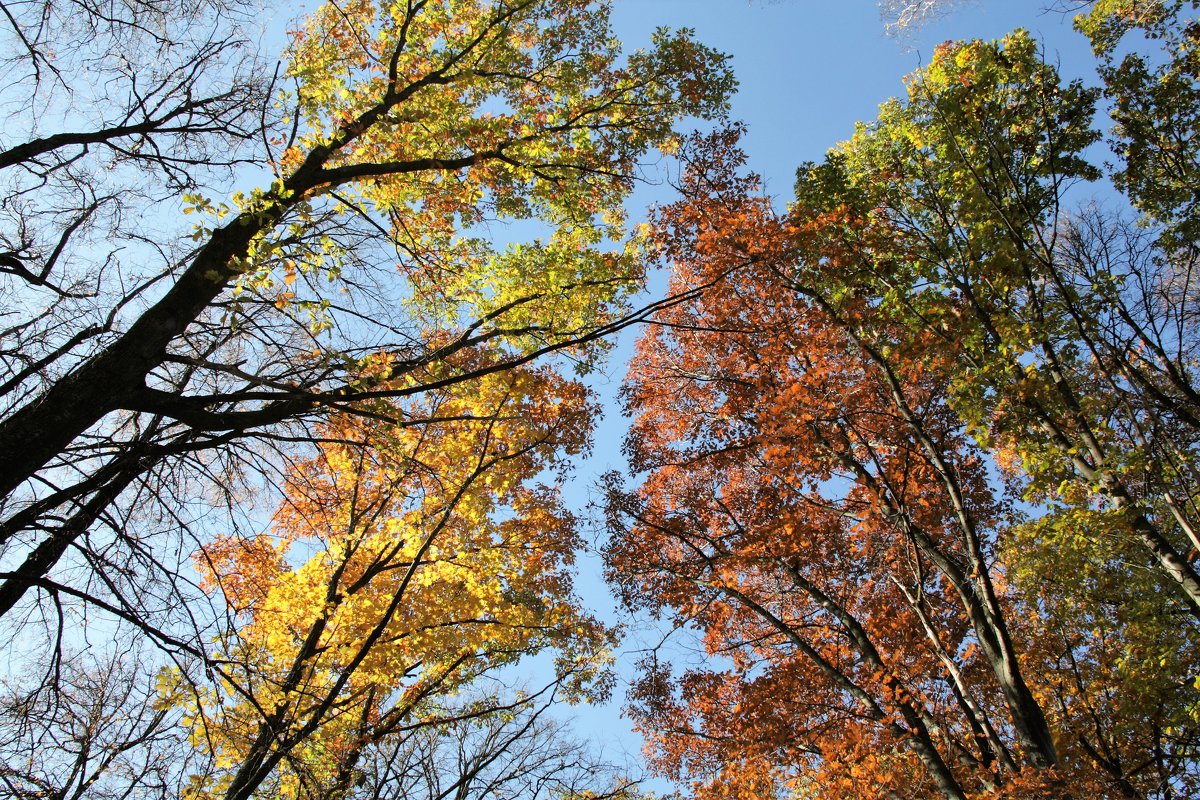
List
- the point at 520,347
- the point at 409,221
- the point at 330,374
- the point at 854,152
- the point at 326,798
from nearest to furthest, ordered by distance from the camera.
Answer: the point at 330,374 → the point at 326,798 → the point at 520,347 → the point at 409,221 → the point at 854,152

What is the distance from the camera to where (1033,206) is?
725 cm

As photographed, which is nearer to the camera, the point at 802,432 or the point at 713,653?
the point at 802,432

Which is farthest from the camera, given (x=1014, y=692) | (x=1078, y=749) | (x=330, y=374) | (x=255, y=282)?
(x=1078, y=749)

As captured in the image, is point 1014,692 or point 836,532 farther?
point 836,532

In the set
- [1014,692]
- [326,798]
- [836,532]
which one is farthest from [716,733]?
[326,798]

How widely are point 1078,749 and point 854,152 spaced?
422 inches

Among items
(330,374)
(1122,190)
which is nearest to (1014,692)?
(330,374)

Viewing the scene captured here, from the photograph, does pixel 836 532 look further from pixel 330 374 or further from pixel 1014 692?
pixel 330 374

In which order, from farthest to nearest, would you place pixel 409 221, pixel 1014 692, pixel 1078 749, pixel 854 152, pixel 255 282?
pixel 854 152 → pixel 1078 749 → pixel 409 221 → pixel 1014 692 → pixel 255 282

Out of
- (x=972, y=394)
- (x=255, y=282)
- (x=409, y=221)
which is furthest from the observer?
(x=409, y=221)

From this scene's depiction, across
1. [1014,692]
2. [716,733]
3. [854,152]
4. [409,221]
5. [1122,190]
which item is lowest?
[1014,692]

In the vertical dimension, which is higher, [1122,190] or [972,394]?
[1122,190]

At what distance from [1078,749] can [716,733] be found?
210 inches

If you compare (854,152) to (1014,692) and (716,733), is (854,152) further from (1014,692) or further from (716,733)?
(716,733)
